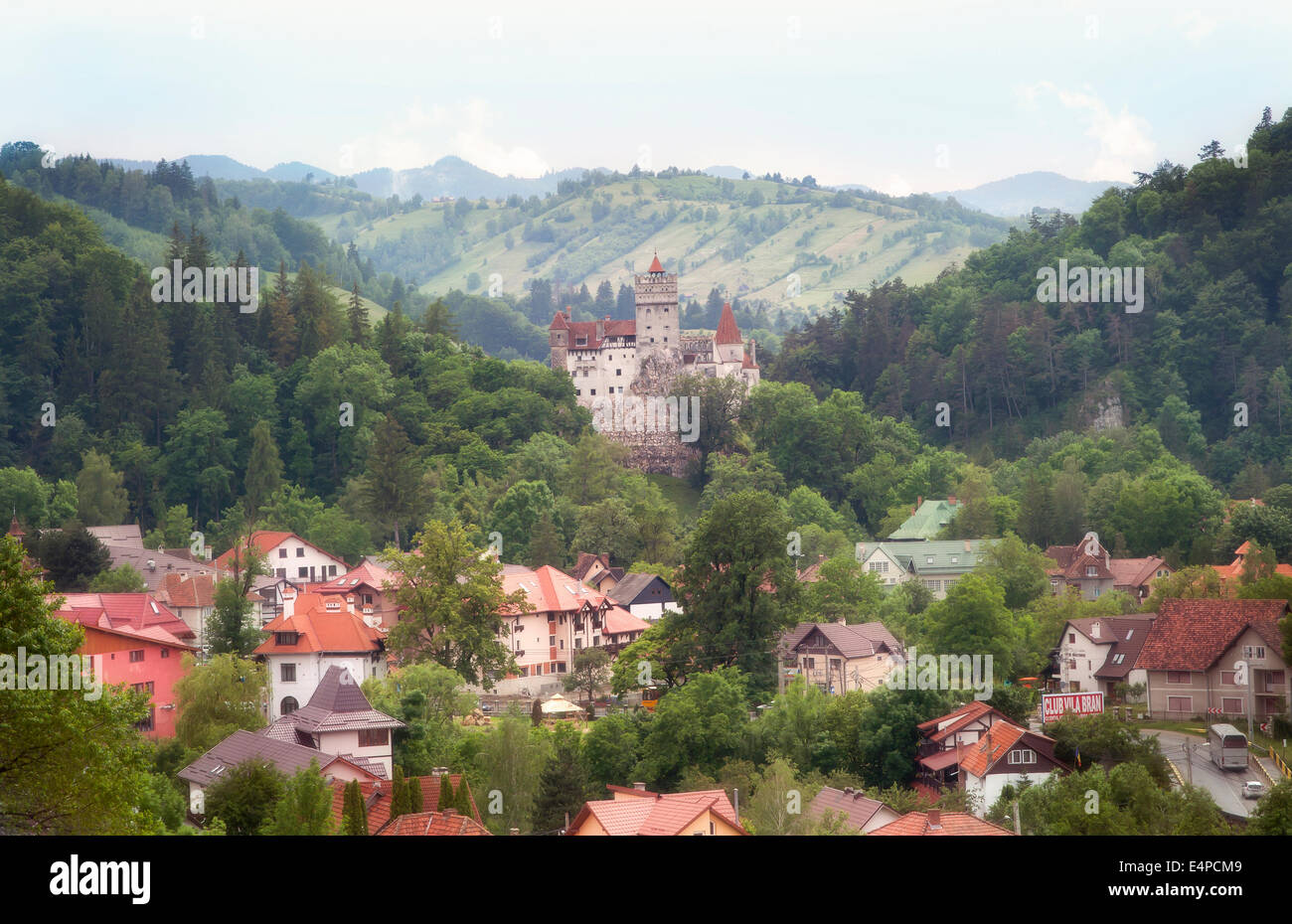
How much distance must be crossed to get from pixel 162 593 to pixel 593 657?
747 inches

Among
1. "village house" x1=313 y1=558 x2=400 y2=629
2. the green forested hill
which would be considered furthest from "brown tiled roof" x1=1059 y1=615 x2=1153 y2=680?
the green forested hill

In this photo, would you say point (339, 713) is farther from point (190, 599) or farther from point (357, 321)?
point (357, 321)

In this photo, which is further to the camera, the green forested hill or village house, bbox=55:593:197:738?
the green forested hill

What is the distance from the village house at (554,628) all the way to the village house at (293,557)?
1387 centimetres

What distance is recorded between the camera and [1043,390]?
392ft

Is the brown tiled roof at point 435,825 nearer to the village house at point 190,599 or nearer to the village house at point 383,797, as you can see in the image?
the village house at point 383,797

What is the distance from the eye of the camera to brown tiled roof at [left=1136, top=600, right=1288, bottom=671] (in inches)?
2094

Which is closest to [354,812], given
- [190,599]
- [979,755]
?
[979,755]

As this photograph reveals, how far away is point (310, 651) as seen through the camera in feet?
182

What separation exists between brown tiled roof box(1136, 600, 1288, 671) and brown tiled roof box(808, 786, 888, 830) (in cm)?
1926

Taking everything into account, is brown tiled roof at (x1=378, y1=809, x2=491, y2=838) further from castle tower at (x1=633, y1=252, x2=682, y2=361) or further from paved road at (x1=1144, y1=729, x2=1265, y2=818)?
castle tower at (x1=633, y1=252, x2=682, y2=361)

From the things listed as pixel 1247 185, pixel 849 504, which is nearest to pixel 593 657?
pixel 849 504
